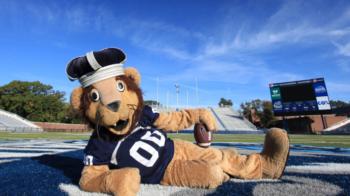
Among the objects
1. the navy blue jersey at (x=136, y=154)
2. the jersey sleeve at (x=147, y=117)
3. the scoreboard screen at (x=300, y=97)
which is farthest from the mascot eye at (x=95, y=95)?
the scoreboard screen at (x=300, y=97)

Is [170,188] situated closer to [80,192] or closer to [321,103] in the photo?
[80,192]

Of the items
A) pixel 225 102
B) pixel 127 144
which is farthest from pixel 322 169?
pixel 225 102

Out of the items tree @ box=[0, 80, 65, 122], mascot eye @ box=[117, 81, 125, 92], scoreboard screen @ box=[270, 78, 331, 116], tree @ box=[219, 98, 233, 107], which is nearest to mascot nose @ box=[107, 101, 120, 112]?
mascot eye @ box=[117, 81, 125, 92]

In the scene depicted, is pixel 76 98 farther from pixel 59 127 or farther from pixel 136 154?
pixel 59 127

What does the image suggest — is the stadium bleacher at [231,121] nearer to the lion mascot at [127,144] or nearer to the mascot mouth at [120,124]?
the lion mascot at [127,144]

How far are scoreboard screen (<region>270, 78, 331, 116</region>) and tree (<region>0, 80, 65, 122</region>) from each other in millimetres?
26395

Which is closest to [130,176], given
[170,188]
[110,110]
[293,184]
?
[170,188]

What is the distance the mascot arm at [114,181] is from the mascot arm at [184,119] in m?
0.53

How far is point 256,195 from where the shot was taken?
1071mm

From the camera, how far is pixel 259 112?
A: 3453cm

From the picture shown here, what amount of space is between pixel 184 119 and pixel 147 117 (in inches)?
9.7

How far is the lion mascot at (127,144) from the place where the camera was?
134cm

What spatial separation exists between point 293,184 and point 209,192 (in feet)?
1.43

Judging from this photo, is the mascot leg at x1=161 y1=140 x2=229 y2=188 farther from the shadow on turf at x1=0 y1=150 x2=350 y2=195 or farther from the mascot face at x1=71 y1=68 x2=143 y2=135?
the mascot face at x1=71 y1=68 x2=143 y2=135
